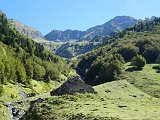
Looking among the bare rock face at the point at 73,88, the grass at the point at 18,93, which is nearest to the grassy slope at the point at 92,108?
the bare rock face at the point at 73,88

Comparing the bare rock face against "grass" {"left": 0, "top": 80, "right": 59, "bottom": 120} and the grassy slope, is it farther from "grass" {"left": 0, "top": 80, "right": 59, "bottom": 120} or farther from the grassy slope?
"grass" {"left": 0, "top": 80, "right": 59, "bottom": 120}

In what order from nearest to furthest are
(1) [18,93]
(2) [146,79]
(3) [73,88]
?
(3) [73,88], (2) [146,79], (1) [18,93]

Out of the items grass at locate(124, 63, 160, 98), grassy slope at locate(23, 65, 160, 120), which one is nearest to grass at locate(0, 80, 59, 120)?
grassy slope at locate(23, 65, 160, 120)

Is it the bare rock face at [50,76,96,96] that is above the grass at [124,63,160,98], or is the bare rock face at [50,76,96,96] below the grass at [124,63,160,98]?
above

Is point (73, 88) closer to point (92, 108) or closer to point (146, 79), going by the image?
point (92, 108)

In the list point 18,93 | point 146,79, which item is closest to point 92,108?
point 146,79

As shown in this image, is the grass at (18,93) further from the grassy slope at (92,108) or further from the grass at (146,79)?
the grass at (146,79)

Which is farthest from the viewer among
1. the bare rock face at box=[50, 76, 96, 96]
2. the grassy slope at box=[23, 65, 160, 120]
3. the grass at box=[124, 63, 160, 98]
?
the grass at box=[124, 63, 160, 98]

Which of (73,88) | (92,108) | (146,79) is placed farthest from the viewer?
(146,79)

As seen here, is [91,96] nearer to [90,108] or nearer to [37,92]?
[90,108]

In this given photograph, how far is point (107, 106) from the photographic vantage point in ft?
203

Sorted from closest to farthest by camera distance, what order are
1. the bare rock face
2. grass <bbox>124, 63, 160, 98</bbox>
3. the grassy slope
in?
the grassy slope < the bare rock face < grass <bbox>124, 63, 160, 98</bbox>

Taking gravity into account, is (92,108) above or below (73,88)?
below

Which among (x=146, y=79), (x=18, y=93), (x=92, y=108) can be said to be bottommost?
(x=18, y=93)
